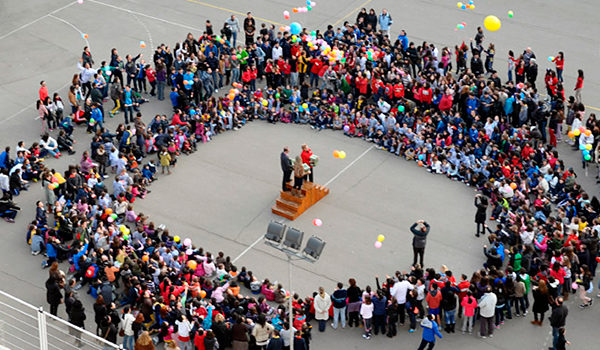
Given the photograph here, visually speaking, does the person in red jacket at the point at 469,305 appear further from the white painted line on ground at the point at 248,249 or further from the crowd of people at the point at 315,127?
the white painted line on ground at the point at 248,249

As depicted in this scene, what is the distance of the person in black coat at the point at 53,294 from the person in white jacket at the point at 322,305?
6.91 meters

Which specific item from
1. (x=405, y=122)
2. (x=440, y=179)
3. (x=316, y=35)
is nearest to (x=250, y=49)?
(x=316, y=35)

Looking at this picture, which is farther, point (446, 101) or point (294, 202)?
point (446, 101)

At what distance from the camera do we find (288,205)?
97.3 feet

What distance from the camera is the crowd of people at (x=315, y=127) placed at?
24.5 m

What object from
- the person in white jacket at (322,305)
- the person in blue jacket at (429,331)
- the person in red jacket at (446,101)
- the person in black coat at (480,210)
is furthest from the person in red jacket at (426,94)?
the person in blue jacket at (429,331)

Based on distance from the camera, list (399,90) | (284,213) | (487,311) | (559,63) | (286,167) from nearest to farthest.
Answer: (487,311) → (286,167) → (284,213) → (399,90) → (559,63)

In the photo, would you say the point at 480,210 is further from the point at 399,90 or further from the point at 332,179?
the point at 399,90

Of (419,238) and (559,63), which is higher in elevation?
(559,63)

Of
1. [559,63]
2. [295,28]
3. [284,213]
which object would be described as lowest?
[284,213]

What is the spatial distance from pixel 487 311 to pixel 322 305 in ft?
14.4

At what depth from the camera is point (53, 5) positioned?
4384 centimetres

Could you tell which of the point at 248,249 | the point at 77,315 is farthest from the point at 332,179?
the point at 77,315

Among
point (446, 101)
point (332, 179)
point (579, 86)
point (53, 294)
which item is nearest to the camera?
point (53, 294)
